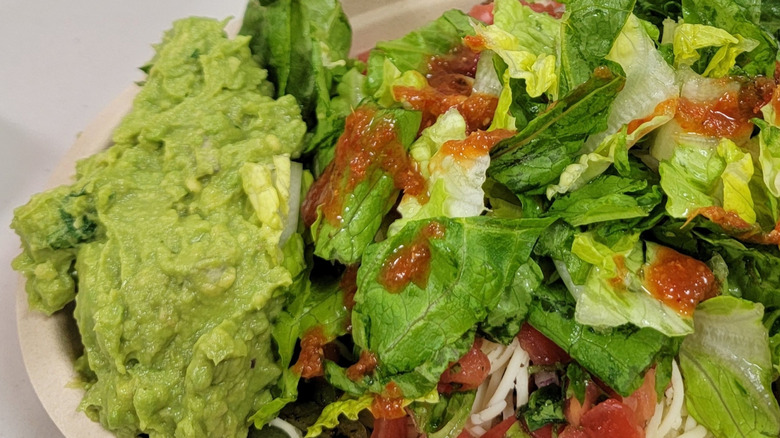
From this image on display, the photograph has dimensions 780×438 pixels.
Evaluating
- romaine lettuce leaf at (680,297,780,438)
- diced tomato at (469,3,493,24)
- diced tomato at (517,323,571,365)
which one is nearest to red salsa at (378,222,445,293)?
diced tomato at (517,323,571,365)

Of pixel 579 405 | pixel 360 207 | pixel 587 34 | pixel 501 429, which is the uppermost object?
pixel 587 34

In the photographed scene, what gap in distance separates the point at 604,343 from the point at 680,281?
243 mm

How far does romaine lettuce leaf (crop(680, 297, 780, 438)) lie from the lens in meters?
1.54

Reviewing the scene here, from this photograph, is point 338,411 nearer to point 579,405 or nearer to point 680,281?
point 579,405

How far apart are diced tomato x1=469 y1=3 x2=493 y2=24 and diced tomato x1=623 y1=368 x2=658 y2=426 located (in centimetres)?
139

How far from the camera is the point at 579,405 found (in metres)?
1.57

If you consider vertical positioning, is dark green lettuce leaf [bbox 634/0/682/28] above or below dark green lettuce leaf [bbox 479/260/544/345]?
above

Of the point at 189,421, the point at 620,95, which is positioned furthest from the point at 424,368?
the point at 620,95

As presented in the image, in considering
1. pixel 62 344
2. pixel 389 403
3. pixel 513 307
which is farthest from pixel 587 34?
pixel 62 344

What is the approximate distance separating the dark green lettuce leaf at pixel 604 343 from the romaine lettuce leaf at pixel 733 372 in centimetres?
11

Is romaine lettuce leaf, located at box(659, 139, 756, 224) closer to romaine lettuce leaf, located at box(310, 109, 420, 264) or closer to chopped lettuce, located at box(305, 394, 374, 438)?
romaine lettuce leaf, located at box(310, 109, 420, 264)

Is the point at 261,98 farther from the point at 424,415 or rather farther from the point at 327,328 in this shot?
the point at 424,415

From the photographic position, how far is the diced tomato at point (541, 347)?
5.58ft

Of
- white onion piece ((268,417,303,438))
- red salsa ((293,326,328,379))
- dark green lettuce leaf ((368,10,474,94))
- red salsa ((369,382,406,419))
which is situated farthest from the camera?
dark green lettuce leaf ((368,10,474,94))
